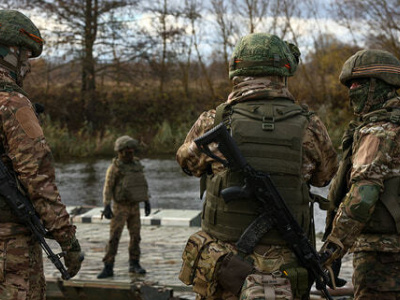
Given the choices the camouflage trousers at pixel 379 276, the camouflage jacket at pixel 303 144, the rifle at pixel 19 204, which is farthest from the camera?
the camouflage trousers at pixel 379 276

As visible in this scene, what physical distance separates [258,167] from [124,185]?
5467 mm

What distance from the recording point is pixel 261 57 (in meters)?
3.81

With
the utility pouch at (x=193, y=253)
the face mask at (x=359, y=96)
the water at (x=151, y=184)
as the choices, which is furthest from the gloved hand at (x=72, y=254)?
the water at (x=151, y=184)

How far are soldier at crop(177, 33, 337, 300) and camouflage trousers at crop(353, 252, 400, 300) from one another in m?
0.74

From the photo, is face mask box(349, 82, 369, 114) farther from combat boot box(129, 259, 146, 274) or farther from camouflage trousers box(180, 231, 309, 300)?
combat boot box(129, 259, 146, 274)

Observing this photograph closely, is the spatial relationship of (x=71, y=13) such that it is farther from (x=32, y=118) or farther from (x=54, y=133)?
(x=32, y=118)

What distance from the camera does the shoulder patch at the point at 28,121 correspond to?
3854 mm

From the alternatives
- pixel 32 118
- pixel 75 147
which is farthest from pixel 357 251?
pixel 75 147

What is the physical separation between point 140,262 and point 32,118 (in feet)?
18.5

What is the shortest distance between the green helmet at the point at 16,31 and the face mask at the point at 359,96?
2.25m

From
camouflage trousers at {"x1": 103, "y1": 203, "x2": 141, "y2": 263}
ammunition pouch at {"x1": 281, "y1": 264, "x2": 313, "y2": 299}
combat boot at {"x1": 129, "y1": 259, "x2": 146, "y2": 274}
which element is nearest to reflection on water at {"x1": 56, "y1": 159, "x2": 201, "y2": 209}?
camouflage trousers at {"x1": 103, "y1": 203, "x2": 141, "y2": 263}

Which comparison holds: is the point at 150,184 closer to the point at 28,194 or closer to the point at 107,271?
the point at 107,271

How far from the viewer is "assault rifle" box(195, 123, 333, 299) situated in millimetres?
3582

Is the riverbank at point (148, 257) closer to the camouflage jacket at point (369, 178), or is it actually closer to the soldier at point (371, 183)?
the soldier at point (371, 183)
